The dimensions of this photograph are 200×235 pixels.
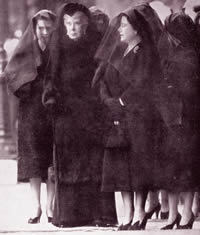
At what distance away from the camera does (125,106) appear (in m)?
8.87

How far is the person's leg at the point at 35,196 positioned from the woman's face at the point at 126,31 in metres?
1.48

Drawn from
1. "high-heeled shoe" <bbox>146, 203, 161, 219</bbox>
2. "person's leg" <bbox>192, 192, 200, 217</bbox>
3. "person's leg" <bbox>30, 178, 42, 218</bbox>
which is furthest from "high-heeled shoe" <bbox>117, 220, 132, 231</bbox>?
"person's leg" <bbox>30, 178, 42, 218</bbox>

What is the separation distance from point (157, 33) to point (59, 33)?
2.86 ft

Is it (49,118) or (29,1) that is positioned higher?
(29,1)

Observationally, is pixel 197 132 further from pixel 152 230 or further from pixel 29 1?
pixel 29 1

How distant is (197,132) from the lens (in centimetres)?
888

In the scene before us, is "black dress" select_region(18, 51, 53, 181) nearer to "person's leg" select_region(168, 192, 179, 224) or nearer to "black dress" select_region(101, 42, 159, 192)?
"black dress" select_region(101, 42, 159, 192)

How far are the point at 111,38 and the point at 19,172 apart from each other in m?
1.45

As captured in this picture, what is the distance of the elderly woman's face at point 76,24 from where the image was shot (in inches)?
348

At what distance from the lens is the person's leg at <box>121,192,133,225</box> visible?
880 cm

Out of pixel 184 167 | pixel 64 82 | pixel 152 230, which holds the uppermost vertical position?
pixel 64 82

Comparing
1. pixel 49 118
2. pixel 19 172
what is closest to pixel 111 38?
pixel 49 118

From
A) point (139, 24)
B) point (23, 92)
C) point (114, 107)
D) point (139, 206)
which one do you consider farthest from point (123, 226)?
point (139, 24)

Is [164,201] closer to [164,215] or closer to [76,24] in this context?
[164,215]
